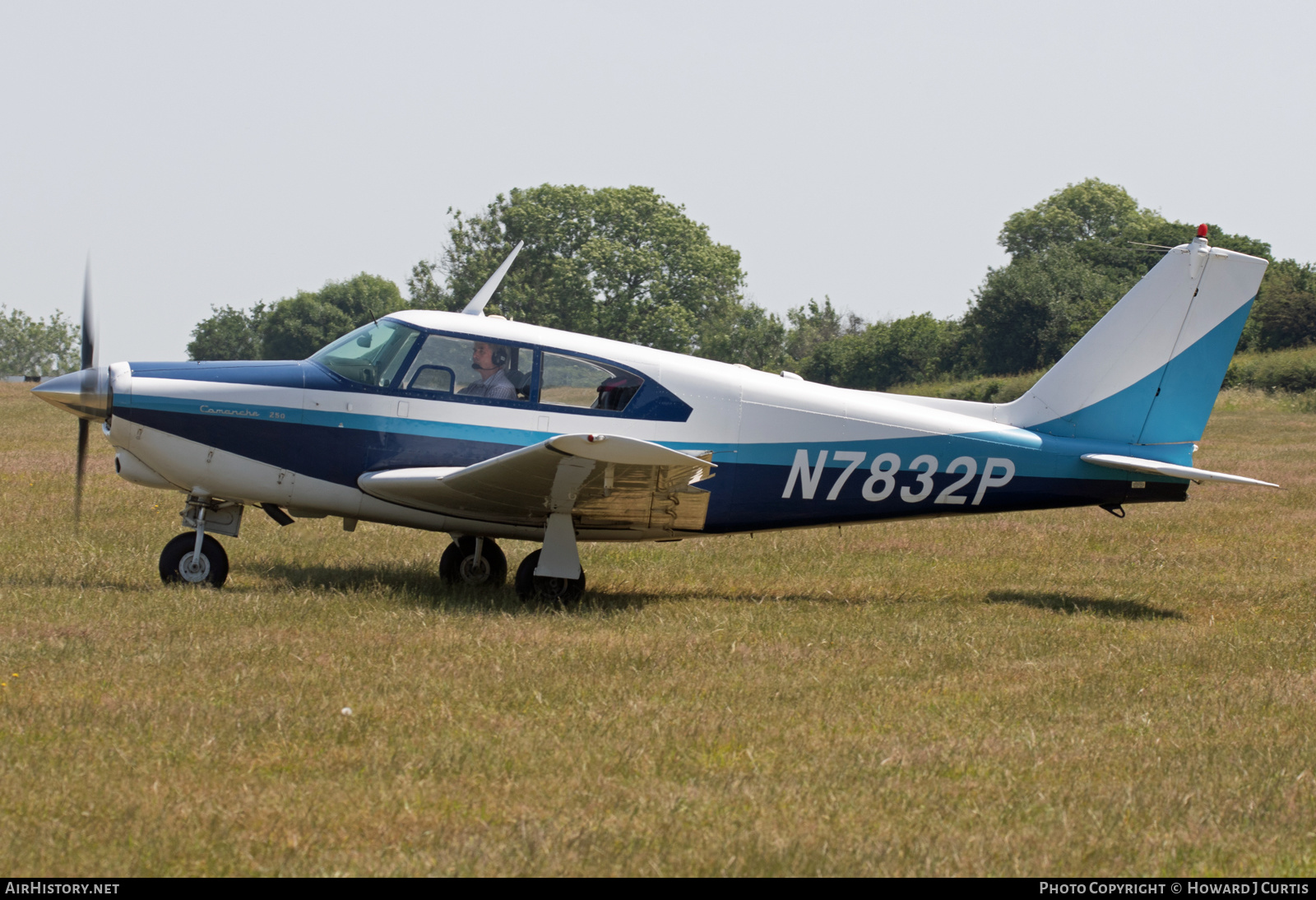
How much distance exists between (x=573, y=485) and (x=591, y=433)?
0.59 meters

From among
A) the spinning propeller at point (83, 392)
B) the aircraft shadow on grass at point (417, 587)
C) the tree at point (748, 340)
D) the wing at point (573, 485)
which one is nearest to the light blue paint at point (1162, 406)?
the wing at point (573, 485)

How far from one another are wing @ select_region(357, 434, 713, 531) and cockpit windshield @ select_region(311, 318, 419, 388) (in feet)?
2.63

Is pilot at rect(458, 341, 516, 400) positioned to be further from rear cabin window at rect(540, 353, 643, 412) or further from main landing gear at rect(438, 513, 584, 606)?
main landing gear at rect(438, 513, 584, 606)

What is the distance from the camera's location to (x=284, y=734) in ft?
17.3

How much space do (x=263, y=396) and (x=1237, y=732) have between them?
23.7 ft

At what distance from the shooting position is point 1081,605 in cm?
945

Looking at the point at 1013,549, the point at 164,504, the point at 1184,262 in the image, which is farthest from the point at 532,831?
the point at 164,504

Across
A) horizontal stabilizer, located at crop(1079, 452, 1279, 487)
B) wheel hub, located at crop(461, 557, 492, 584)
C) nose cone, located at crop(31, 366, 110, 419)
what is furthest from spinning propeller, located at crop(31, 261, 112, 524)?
horizontal stabilizer, located at crop(1079, 452, 1279, 487)

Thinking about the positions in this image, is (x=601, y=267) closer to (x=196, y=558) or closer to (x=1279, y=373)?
(x=1279, y=373)

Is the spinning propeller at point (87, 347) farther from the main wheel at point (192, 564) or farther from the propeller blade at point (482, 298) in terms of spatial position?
the propeller blade at point (482, 298)

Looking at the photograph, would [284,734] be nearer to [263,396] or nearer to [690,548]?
[263,396]

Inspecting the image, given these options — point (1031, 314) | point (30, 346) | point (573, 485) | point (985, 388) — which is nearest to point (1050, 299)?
point (1031, 314)

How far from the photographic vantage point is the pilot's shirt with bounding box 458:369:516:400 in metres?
8.81

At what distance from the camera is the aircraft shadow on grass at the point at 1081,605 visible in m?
9.02
